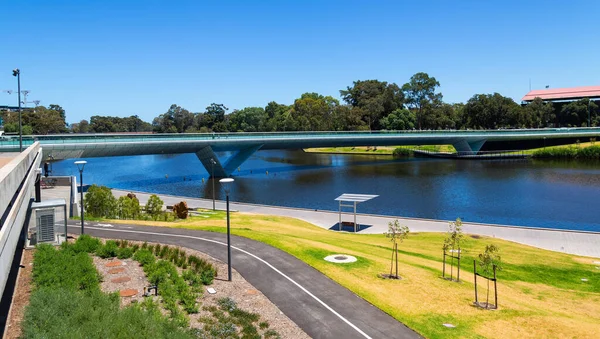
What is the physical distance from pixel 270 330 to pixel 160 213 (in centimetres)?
2834

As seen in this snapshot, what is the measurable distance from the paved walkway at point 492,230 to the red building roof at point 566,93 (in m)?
153

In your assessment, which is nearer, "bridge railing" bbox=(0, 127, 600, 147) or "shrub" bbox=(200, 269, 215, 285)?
"shrub" bbox=(200, 269, 215, 285)

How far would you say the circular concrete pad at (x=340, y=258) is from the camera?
23.8 meters

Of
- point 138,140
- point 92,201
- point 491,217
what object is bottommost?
point 491,217

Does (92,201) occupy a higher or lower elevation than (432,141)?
lower

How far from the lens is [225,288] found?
65.5 ft

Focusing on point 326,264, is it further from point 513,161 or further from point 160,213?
point 513,161

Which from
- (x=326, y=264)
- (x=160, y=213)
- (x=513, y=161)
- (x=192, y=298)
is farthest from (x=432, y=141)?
(x=192, y=298)

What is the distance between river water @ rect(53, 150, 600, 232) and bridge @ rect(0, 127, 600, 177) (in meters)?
5.31

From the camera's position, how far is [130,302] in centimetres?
1766

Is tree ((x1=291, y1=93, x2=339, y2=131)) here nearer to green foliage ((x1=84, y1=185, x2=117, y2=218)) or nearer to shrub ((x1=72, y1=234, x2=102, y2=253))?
green foliage ((x1=84, y1=185, x2=117, y2=218))

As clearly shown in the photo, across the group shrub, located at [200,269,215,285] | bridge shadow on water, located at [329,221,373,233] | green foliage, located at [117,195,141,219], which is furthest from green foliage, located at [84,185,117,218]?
shrub, located at [200,269,215,285]

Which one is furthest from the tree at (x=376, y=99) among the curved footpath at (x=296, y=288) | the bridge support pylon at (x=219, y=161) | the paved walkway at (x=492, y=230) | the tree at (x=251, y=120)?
the curved footpath at (x=296, y=288)

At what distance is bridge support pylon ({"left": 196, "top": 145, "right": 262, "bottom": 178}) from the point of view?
3172 inches
